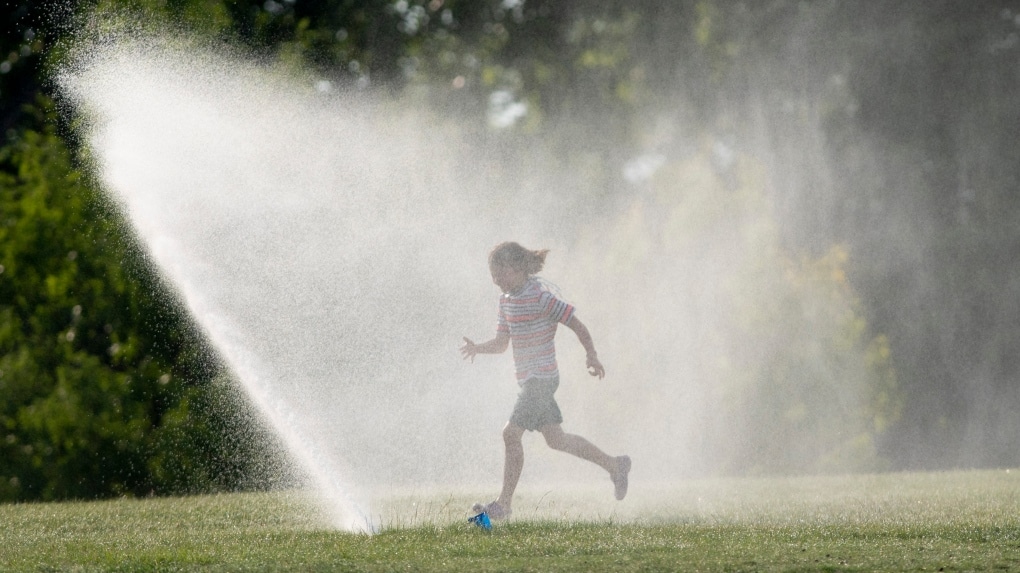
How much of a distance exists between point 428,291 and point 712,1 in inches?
453

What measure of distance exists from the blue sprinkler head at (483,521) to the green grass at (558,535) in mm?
60

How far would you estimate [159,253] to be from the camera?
8.98m

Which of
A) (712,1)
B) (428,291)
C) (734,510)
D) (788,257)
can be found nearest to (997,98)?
(712,1)

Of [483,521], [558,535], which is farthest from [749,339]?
[558,535]

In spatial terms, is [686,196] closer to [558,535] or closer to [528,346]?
[528,346]

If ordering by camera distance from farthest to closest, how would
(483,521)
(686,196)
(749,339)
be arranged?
(686,196) → (749,339) → (483,521)

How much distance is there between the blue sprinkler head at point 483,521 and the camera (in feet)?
20.8

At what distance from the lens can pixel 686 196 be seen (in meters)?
13.3

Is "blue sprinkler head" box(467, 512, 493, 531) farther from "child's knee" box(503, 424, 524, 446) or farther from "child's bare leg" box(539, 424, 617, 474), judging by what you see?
"child's bare leg" box(539, 424, 617, 474)

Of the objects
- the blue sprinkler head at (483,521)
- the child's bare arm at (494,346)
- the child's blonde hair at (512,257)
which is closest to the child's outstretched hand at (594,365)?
the child's bare arm at (494,346)

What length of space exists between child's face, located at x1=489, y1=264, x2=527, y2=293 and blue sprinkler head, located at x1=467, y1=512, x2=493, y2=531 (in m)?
1.46

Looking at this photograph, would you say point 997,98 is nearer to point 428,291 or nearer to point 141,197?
point 428,291

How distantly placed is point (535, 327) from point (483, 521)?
4.31 feet

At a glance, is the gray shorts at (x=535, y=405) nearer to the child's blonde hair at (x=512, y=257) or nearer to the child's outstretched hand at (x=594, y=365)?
the child's outstretched hand at (x=594, y=365)
